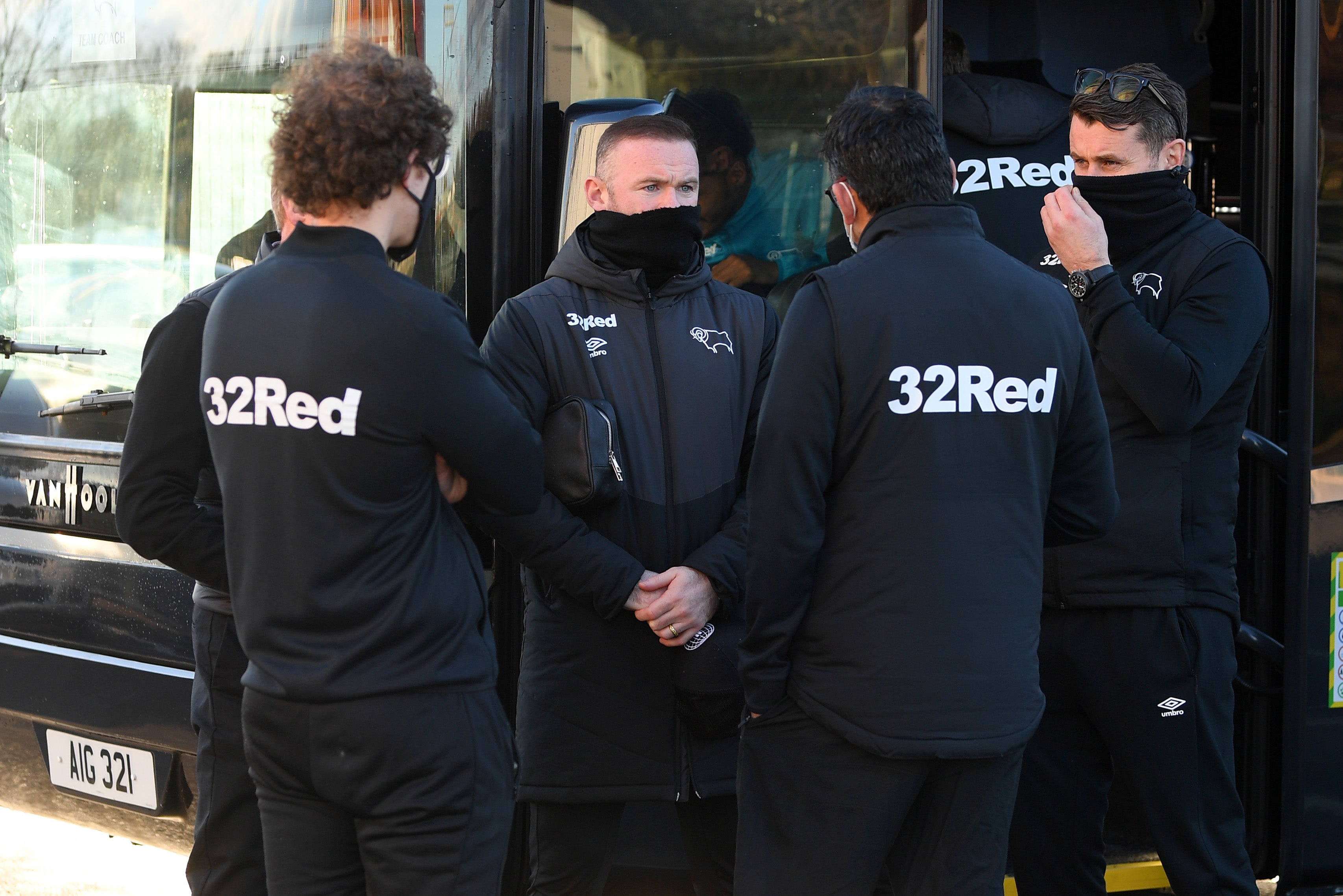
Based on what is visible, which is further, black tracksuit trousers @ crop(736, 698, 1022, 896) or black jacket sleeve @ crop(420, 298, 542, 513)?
black tracksuit trousers @ crop(736, 698, 1022, 896)

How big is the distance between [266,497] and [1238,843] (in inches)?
80.8

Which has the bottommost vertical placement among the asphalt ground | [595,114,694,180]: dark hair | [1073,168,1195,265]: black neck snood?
the asphalt ground

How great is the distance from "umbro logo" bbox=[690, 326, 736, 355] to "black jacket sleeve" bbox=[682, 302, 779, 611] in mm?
80

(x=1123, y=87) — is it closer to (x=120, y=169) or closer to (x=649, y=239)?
(x=649, y=239)

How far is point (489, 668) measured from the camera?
73.2 inches

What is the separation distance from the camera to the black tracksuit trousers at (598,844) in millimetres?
2496

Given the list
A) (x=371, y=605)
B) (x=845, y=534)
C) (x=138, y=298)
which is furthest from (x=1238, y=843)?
(x=138, y=298)

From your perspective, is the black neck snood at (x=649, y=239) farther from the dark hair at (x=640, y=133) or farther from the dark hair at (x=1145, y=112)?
the dark hair at (x=1145, y=112)

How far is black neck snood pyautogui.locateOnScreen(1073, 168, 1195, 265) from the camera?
2605mm

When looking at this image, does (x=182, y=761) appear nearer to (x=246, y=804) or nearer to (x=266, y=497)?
(x=246, y=804)

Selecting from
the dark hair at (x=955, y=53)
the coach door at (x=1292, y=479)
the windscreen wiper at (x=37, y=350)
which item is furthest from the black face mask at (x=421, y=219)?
the dark hair at (x=955, y=53)

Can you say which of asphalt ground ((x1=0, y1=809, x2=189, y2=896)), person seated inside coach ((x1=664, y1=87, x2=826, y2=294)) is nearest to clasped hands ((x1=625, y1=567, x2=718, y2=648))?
person seated inside coach ((x1=664, y1=87, x2=826, y2=294))

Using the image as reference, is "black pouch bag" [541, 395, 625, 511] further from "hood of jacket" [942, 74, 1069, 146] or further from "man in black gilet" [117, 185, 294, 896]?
"hood of jacket" [942, 74, 1069, 146]

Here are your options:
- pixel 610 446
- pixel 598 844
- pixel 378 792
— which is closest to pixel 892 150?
pixel 610 446
